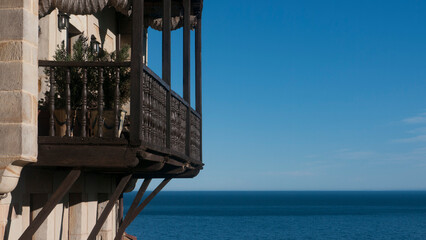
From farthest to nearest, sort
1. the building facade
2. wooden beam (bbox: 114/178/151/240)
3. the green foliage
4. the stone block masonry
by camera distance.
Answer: wooden beam (bbox: 114/178/151/240)
the green foliage
the building facade
the stone block masonry

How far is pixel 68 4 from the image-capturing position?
29.8 feet

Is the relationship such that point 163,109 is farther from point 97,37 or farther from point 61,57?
point 97,37

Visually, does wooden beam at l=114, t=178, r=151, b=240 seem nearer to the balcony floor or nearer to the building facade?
the building facade

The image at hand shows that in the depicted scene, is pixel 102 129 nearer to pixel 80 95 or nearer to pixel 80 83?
pixel 80 95

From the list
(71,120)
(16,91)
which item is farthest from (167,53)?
(16,91)

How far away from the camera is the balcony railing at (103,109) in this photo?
8.13m

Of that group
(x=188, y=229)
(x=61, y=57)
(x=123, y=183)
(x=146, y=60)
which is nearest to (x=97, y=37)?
(x=146, y=60)

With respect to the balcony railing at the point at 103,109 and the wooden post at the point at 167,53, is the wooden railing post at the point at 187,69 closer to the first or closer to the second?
the balcony railing at the point at 103,109

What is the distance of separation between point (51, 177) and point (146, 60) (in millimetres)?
6546

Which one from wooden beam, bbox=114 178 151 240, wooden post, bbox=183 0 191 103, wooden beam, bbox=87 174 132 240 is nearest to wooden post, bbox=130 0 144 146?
wooden beam, bbox=87 174 132 240

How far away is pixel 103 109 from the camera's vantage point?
9.24 metres

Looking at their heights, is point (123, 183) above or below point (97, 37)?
below

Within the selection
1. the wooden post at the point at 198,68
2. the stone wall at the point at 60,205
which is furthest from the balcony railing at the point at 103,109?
the wooden post at the point at 198,68

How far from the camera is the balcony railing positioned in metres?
8.13
